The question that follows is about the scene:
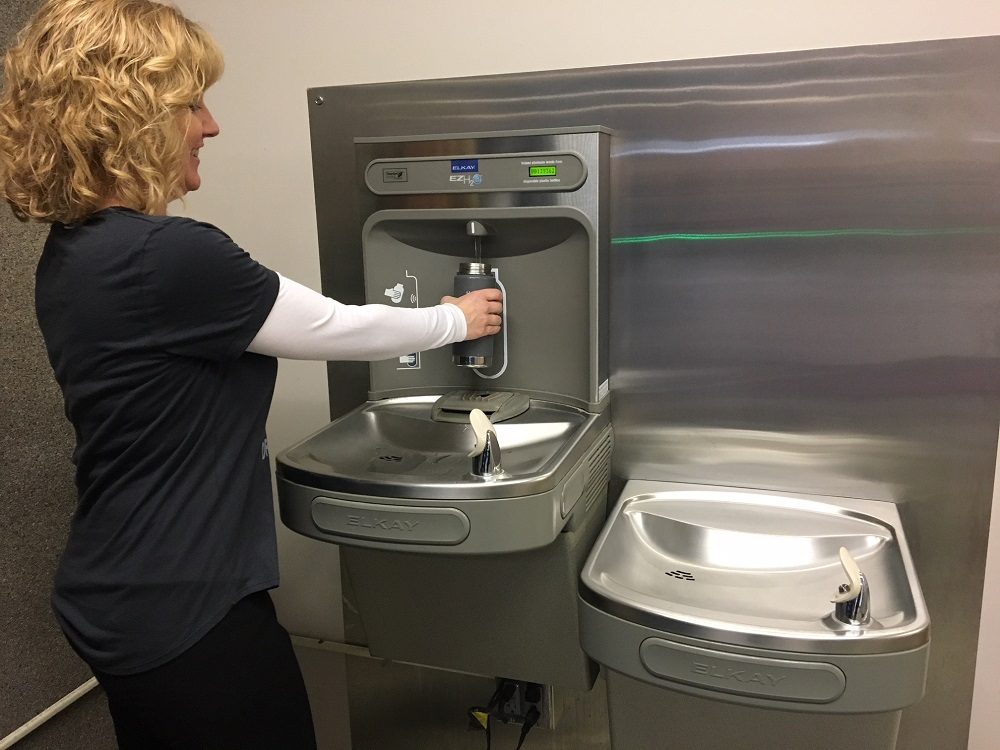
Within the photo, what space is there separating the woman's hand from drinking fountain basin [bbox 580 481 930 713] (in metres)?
0.35

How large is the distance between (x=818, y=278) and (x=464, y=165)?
569mm

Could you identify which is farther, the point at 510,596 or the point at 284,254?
the point at 284,254

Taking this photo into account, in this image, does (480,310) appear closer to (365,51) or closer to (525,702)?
(365,51)

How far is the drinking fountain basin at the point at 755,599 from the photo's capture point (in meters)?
0.94

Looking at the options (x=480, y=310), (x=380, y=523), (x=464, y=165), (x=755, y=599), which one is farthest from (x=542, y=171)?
(x=755, y=599)

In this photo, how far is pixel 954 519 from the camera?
127cm

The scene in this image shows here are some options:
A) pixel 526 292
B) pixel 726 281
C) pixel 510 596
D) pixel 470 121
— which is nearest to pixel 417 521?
pixel 510 596

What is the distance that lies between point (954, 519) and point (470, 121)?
3.32 ft

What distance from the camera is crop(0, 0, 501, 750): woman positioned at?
0.89 metres

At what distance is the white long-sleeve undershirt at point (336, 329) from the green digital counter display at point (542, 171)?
0.27 meters

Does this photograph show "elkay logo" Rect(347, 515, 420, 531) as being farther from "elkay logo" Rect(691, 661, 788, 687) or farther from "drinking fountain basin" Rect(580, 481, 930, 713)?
"elkay logo" Rect(691, 661, 788, 687)

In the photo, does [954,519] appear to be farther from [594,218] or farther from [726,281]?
[594,218]

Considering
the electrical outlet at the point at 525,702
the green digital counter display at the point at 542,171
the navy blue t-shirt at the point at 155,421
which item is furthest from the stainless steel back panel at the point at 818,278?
the navy blue t-shirt at the point at 155,421

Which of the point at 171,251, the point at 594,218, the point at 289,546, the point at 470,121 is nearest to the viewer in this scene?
the point at 171,251
